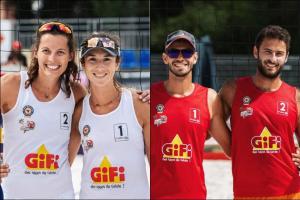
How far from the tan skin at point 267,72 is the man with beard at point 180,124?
0.04 m

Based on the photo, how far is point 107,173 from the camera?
190 cm

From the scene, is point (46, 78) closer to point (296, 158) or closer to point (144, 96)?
point (144, 96)

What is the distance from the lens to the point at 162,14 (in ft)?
8.91

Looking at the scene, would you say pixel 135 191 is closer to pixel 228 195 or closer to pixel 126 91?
pixel 126 91

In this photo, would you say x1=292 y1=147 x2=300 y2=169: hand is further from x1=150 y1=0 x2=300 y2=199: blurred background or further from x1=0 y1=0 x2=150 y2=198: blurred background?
x1=0 y1=0 x2=150 y2=198: blurred background

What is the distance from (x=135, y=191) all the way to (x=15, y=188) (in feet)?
1.44

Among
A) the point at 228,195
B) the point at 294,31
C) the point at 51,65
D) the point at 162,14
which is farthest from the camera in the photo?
the point at 228,195

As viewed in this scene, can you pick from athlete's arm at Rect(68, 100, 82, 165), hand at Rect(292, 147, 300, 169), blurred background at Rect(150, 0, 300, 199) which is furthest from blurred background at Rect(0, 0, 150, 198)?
hand at Rect(292, 147, 300, 169)

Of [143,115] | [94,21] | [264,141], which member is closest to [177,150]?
[143,115]

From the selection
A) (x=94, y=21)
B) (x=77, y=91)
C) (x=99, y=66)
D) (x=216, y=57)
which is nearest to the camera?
(x=99, y=66)

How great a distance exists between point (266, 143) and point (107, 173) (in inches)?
22.6

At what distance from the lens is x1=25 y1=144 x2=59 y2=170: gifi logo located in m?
1.91

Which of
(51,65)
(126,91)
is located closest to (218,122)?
(126,91)

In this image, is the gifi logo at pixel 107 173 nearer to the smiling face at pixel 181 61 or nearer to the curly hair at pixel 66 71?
the curly hair at pixel 66 71
